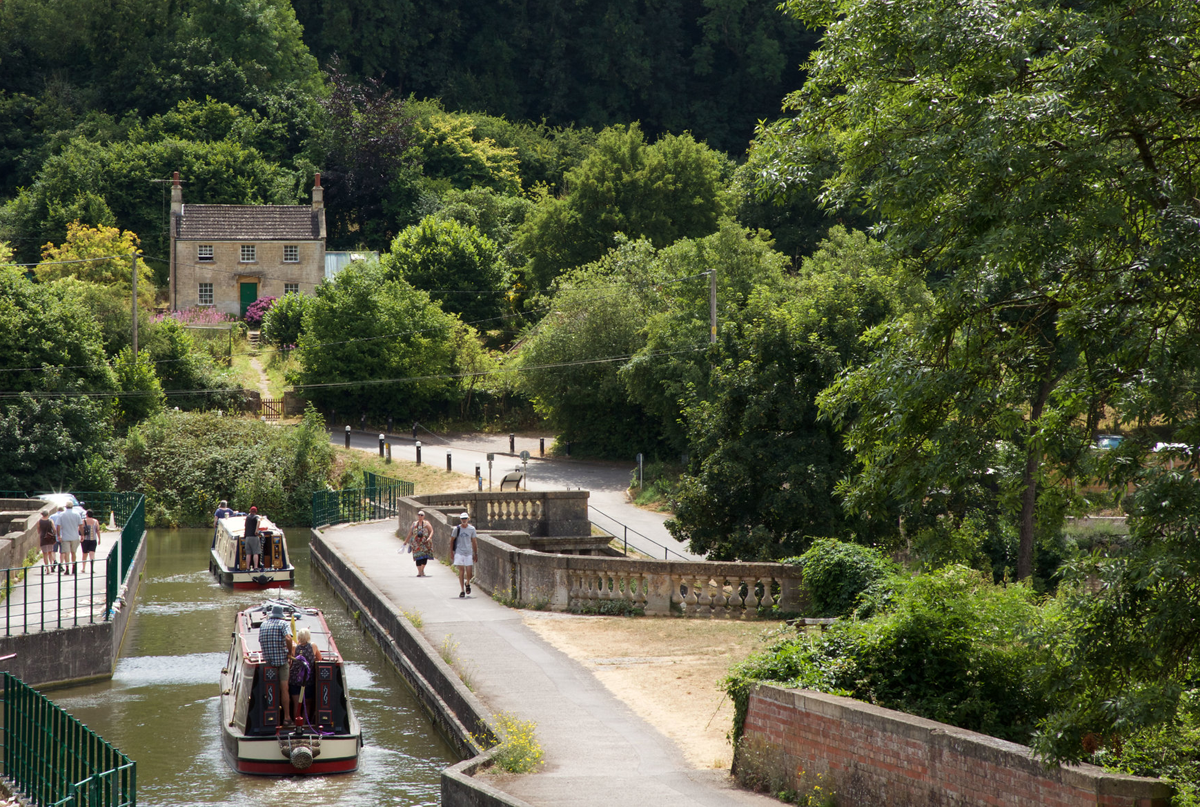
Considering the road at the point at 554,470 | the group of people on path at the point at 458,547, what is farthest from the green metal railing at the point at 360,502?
the group of people on path at the point at 458,547

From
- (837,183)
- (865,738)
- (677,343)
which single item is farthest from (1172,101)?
(677,343)

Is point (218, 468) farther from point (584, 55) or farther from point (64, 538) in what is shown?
point (584, 55)

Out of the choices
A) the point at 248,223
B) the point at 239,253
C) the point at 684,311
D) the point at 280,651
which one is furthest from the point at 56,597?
the point at 248,223

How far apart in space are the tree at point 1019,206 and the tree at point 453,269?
171 feet

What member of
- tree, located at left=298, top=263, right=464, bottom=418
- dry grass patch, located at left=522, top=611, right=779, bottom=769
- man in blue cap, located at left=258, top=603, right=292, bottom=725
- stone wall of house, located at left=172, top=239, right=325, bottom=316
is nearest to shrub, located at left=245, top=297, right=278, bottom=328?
stone wall of house, located at left=172, top=239, right=325, bottom=316

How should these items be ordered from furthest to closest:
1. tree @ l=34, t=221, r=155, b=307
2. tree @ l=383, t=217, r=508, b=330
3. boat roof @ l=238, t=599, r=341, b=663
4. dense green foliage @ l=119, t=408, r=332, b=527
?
1. tree @ l=383, t=217, r=508, b=330
2. tree @ l=34, t=221, r=155, b=307
3. dense green foliage @ l=119, t=408, r=332, b=527
4. boat roof @ l=238, t=599, r=341, b=663

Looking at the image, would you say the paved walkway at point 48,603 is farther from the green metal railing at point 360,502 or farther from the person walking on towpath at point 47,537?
the green metal railing at point 360,502

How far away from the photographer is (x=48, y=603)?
22.1 m

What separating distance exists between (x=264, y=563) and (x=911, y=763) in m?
23.3

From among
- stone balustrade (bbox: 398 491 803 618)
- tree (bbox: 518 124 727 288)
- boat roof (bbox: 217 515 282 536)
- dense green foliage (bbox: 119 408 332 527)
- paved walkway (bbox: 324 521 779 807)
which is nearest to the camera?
paved walkway (bbox: 324 521 779 807)

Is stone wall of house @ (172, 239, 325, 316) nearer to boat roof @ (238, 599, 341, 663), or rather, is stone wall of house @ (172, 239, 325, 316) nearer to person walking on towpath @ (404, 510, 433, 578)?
person walking on towpath @ (404, 510, 433, 578)

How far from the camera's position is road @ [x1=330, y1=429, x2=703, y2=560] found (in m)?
35.7

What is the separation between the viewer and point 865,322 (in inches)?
1005

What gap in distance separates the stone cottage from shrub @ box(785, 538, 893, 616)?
172 feet
